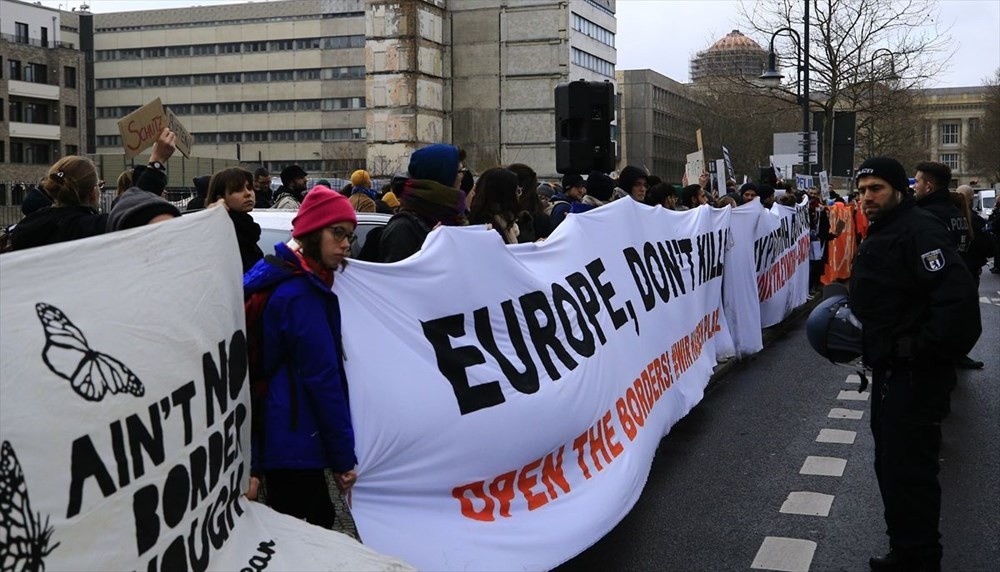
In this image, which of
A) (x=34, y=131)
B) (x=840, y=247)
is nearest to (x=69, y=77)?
(x=34, y=131)

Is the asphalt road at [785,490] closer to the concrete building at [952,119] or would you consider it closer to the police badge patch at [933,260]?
the police badge patch at [933,260]

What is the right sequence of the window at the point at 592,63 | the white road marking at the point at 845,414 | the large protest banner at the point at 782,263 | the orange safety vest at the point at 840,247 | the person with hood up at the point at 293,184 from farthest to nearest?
the window at the point at 592,63, the orange safety vest at the point at 840,247, the large protest banner at the point at 782,263, the person with hood up at the point at 293,184, the white road marking at the point at 845,414

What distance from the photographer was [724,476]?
749cm

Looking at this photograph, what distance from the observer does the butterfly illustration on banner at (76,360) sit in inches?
104

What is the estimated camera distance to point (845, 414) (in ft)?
31.7

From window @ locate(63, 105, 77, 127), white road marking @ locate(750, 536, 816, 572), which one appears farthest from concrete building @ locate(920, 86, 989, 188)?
white road marking @ locate(750, 536, 816, 572)

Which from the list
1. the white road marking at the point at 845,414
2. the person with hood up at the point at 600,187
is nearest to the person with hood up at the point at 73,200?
the person with hood up at the point at 600,187

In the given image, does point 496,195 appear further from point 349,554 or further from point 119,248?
point 119,248

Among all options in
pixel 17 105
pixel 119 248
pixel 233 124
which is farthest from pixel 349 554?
pixel 233 124

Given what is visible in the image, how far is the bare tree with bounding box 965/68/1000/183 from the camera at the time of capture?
94250 millimetres

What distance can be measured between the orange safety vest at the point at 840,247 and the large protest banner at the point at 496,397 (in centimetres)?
1318

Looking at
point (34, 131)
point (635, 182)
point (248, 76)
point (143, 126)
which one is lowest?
point (635, 182)

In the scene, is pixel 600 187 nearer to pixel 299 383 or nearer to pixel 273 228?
pixel 273 228

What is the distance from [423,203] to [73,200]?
70.4 inches
